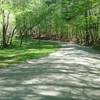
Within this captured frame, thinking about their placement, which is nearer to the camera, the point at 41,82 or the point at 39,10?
the point at 41,82

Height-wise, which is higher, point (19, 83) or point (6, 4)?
point (6, 4)

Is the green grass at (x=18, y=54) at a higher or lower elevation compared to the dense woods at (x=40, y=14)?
lower

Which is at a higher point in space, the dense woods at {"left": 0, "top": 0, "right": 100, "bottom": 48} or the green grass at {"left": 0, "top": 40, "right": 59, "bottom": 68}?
the dense woods at {"left": 0, "top": 0, "right": 100, "bottom": 48}

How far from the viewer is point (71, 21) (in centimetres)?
6462

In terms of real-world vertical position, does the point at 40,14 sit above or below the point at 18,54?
above

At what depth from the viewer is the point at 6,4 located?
148 feet

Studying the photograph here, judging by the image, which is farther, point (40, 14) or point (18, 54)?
point (40, 14)

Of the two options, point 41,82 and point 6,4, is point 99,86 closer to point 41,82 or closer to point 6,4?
point 41,82

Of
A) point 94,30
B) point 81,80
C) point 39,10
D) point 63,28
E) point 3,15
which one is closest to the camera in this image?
point 81,80

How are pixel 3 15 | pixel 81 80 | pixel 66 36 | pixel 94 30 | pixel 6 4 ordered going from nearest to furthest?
pixel 81 80, pixel 6 4, pixel 3 15, pixel 94 30, pixel 66 36

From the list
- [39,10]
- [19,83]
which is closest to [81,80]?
[19,83]

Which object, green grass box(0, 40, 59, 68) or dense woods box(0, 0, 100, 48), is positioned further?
dense woods box(0, 0, 100, 48)

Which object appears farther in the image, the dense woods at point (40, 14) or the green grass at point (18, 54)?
the dense woods at point (40, 14)

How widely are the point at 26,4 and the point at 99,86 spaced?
37704mm
